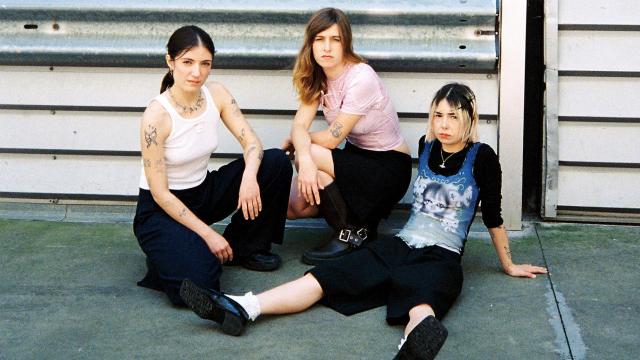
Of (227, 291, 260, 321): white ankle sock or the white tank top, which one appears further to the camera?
the white tank top

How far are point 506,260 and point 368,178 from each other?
2.73ft

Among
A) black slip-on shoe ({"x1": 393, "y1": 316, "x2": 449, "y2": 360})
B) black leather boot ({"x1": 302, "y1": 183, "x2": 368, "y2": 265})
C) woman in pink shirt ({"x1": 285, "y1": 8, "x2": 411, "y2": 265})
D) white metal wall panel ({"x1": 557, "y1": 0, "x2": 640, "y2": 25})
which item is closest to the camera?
black slip-on shoe ({"x1": 393, "y1": 316, "x2": 449, "y2": 360})

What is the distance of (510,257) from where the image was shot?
14.5 feet

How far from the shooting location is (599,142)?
5.17 metres

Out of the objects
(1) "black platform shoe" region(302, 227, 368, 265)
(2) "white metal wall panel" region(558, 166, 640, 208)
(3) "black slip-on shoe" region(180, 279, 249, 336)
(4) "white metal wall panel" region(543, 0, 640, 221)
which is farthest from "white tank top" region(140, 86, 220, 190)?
(2) "white metal wall panel" region(558, 166, 640, 208)

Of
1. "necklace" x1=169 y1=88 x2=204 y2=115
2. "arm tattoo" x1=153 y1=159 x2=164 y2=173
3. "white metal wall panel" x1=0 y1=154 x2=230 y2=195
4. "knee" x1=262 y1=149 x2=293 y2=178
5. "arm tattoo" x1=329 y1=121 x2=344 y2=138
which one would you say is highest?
"necklace" x1=169 y1=88 x2=204 y2=115

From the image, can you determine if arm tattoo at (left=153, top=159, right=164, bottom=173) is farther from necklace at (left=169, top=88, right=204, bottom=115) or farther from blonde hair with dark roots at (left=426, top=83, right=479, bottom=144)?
blonde hair with dark roots at (left=426, top=83, right=479, bottom=144)

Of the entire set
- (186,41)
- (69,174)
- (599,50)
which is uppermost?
(186,41)

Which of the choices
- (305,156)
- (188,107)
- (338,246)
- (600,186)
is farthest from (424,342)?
(600,186)

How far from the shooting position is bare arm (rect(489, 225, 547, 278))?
4254 mm

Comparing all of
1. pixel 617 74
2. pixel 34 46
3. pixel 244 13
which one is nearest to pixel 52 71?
pixel 34 46

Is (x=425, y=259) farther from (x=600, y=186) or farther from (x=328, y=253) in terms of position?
(x=600, y=186)

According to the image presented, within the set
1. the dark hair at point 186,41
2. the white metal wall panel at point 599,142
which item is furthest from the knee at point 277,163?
the white metal wall panel at point 599,142

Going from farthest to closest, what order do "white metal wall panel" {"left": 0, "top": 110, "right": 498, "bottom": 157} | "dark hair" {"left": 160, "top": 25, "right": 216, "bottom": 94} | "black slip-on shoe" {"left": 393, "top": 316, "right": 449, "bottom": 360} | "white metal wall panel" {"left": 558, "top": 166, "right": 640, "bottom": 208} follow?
"white metal wall panel" {"left": 0, "top": 110, "right": 498, "bottom": 157}
"white metal wall panel" {"left": 558, "top": 166, "right": 640, "bottom": 208}
"dark hair" {"left": 160, "top": 25, "right": 216, "bottom": 94}
"black slip-on shoe" {"left": 393, "top": 316, "right": 449, "bottom": 360}
